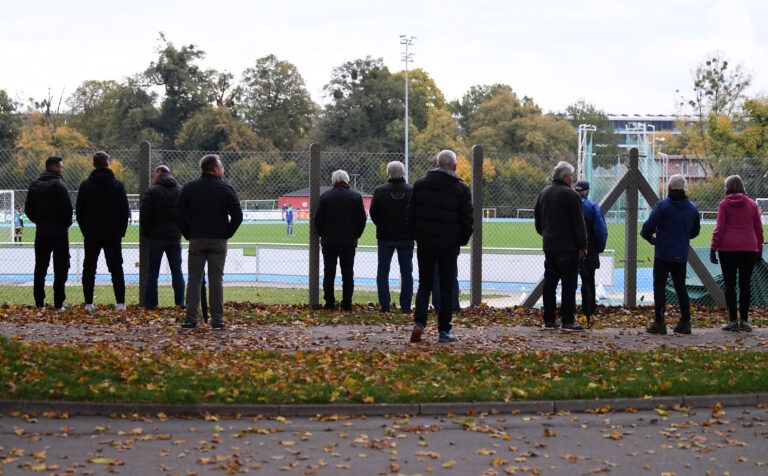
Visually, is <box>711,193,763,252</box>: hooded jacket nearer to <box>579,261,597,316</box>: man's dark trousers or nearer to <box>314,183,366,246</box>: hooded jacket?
<box>579,261,597,316</box>: man's dark trousers

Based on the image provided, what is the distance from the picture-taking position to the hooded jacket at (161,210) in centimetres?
1112

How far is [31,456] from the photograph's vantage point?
16.8 ft

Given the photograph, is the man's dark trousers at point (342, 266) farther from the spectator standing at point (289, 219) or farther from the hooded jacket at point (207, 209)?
the spectator standing at point (289, 219)

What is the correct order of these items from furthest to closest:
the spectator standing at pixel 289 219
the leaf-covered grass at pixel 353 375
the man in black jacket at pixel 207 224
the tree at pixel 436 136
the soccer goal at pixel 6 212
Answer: the tree at pixel 436 136 → the soccer goal at pixel 6 212 → the spectator standing at pixel 289 219 → the man in black jacket at pixel 207 224 → the leaf-covered grass at pixel 353 375

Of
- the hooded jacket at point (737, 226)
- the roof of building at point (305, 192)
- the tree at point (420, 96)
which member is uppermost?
the tree at point (420, 96)

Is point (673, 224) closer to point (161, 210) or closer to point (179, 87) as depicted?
point (161, 210)

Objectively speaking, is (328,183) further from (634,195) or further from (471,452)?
(471,452)

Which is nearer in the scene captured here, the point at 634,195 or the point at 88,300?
the point at 88,300

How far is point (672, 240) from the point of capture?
1008 centimetres

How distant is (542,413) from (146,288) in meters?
6.65

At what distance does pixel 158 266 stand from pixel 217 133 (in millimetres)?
61187

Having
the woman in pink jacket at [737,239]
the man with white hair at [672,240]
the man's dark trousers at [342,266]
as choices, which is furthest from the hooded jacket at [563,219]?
the man's dark trousers at [342,266]

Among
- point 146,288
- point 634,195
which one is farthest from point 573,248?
point 146,288

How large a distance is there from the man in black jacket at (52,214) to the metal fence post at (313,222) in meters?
3.18
